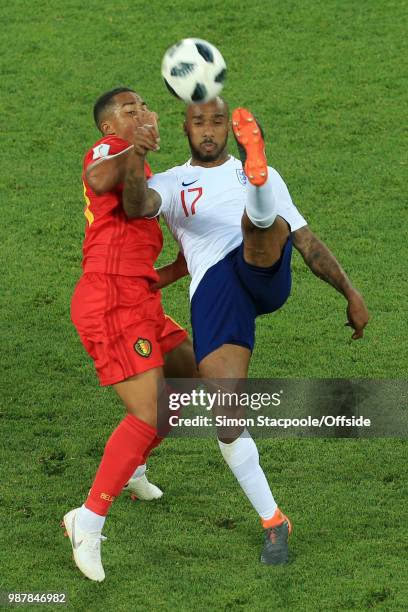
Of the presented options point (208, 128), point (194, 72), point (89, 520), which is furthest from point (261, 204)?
point (89, 520)

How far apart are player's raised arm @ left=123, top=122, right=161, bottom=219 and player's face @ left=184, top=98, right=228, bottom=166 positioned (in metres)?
0.22

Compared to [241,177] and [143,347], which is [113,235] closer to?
[143,347]

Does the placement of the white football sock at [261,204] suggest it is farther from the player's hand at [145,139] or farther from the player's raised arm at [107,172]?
the player's raised arm at [107,172]

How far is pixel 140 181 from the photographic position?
5.66 meters

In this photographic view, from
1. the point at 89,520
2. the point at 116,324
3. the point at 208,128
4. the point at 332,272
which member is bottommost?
the point at 89,520

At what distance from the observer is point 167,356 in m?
6.35

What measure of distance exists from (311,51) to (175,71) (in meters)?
6.94

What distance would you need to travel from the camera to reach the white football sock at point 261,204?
5.44m

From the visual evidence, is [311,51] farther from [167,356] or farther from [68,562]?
[68,562]

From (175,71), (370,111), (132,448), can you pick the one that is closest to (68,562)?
(132,448)

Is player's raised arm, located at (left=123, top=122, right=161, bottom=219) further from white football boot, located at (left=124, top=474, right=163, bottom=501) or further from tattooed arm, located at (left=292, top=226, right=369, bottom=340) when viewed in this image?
white football boot, located at (left=124, top=474, right=163, bottom=501)

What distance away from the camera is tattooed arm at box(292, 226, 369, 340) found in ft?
19.2

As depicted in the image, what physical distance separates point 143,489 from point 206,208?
1.51 metres

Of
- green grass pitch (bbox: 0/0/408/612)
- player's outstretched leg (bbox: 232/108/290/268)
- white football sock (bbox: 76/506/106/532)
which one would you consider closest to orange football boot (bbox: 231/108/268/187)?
player's outstretched leg (bbox: 232/108/290/268)
